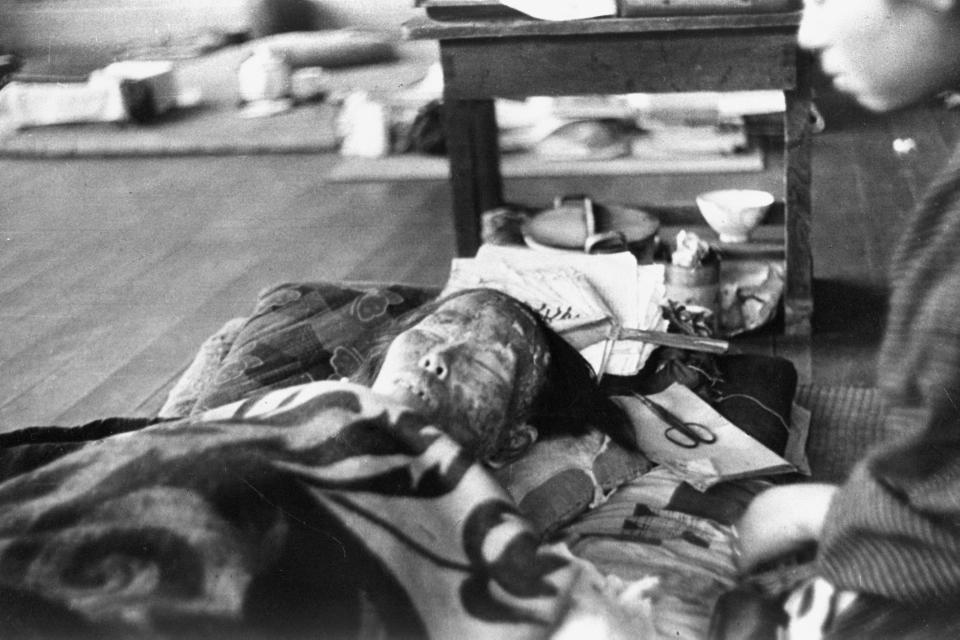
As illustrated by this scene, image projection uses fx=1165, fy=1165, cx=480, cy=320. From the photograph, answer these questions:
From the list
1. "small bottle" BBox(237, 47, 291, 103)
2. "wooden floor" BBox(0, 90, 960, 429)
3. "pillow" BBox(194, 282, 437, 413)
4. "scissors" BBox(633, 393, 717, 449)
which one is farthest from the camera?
"small bottle" BBox(237, 47, 291, 103)

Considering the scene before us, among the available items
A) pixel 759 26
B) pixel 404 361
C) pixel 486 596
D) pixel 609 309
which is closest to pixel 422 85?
pixel 759 26

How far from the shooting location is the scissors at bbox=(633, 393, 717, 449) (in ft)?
6.92

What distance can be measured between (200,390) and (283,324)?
0.21 metres

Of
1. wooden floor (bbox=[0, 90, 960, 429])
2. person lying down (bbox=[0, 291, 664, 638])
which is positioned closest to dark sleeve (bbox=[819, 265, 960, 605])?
person lying down (bbox=[0, 291, 664, 638])

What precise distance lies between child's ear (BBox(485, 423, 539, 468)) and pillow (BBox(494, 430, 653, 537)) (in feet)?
0.03

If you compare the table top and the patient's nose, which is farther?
the table top

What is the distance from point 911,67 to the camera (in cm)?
99

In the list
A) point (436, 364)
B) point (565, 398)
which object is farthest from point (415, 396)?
point (565, 398)

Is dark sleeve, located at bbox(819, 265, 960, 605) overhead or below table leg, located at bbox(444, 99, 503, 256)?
overhead

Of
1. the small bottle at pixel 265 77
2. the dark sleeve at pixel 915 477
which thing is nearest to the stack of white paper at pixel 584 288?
the dark sleeve at pixel 915 477

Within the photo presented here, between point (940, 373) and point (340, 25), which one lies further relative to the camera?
point (340, 25)

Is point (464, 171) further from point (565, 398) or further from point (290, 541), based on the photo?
point (290, 541)

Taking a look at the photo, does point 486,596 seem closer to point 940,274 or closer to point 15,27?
point 940,274

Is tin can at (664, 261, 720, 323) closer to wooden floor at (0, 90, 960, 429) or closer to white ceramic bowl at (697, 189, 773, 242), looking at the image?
wooden floor at (0, 90, 960, 429)
